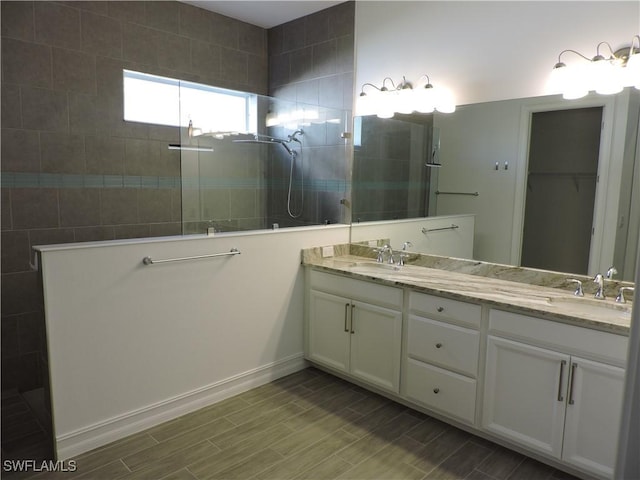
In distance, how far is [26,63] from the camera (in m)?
2.95

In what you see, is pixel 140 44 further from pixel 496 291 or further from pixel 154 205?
pixel 496 291

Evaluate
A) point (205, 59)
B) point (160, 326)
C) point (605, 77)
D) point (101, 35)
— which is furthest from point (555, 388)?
point (101, 35)

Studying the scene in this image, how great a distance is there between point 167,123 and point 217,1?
1.04 metres

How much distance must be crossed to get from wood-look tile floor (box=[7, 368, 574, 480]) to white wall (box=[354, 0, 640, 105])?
6.70 feet

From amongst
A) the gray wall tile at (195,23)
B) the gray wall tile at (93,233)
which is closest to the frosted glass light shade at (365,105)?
the gray wall tile at (195,23)

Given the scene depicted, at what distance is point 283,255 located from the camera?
322 cm

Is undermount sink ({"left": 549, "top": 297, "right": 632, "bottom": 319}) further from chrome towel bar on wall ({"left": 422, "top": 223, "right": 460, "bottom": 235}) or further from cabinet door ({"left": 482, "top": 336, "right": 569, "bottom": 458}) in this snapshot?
chrome towel bar on wall ({"left": 422, "top": 223, "right": 460, "bottom": 235})

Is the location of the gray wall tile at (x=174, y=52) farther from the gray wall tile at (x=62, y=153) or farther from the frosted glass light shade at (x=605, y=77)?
the frosted glass light shade at (x=605, y=77)

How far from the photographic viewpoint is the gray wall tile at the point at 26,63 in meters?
2.88

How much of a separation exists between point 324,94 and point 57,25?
1.97 meters

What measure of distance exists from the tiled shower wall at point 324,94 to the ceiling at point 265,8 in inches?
3.4

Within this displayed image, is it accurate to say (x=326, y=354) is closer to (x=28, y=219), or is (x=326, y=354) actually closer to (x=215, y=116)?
(x=215, y=116)

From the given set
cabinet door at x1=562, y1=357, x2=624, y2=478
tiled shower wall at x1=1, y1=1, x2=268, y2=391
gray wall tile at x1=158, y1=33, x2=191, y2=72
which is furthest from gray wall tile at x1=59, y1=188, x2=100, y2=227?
cabinet door at x1=562, y1=357, x2=624, y2=478

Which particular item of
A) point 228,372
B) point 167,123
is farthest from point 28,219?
point 228,372
